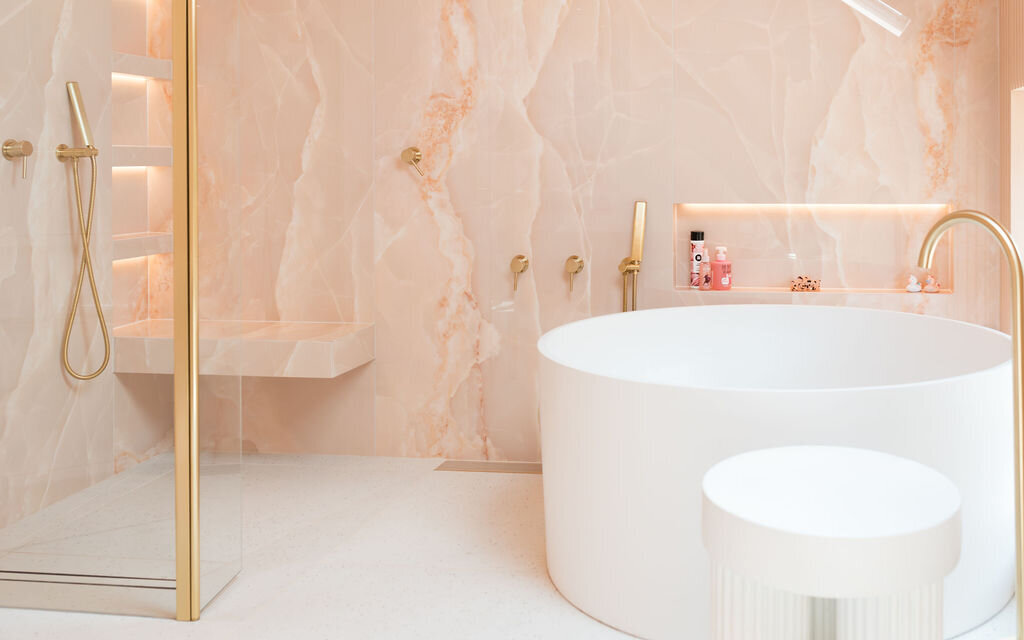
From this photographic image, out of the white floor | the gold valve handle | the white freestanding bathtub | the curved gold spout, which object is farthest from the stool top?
the gold valve handle

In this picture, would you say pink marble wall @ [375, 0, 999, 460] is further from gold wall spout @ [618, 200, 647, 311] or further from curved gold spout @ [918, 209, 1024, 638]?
curved gold spout @ [918, 209, 1024, 638]

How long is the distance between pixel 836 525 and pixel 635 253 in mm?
2490

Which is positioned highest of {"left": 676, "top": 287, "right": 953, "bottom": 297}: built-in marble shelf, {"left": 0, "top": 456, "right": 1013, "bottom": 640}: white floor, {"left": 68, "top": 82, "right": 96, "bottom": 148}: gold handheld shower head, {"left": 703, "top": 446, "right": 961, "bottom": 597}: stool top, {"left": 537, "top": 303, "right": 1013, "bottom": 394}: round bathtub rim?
{"left": 68, "top": 82, "right": 96, "bottom": 148}: gold handheld shower head

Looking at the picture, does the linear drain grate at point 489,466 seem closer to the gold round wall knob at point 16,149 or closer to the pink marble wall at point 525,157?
the pink marble wall at point 525,157

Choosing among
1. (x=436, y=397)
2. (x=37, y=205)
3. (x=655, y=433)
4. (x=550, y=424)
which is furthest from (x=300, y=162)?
(x=655, y=433)

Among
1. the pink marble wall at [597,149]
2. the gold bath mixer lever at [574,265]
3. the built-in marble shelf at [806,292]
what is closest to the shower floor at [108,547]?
the pink marble wall at [597,149]

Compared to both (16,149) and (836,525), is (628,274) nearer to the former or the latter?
(16,149)

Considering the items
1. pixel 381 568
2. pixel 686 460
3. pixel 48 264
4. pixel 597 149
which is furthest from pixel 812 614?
pixel 597 149

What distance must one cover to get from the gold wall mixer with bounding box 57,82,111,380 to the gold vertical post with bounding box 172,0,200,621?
0.18m

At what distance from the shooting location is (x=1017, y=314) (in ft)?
5.19

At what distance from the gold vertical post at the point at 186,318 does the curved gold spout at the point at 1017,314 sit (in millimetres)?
1749

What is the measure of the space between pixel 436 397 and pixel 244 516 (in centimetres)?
102

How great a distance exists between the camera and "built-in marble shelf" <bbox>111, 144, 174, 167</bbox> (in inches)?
96.8

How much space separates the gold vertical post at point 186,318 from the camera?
97.4 inches
